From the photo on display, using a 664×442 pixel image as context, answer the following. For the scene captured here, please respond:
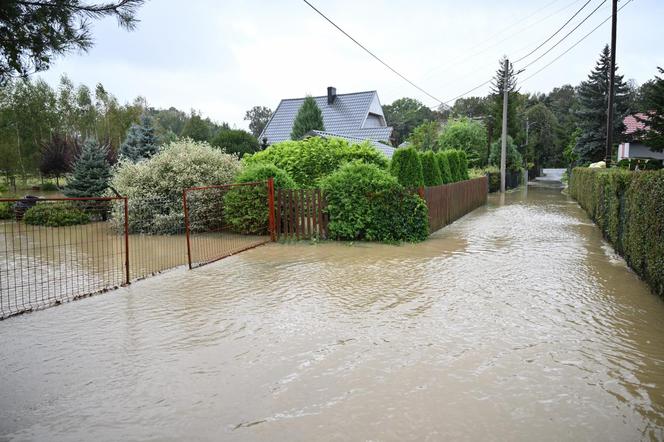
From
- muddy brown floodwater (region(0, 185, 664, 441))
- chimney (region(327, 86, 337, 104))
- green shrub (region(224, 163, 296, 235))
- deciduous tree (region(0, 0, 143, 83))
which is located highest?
chimney (region(327, 86, 337, 104))

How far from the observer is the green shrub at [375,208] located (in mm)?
10766

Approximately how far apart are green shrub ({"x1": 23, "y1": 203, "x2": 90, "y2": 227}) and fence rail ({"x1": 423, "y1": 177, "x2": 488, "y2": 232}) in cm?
1087

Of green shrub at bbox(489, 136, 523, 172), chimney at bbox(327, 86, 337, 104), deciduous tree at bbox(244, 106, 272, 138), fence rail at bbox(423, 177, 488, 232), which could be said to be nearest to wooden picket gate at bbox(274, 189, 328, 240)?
fence rail at bbox(423, 177, 488, 232)

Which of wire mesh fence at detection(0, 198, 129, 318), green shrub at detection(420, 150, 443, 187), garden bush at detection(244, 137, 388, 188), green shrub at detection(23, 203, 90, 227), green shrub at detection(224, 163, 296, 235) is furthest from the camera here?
green shrub at detection(420, 150, 443, 187)

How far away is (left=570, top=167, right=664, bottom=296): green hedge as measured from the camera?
611 cm

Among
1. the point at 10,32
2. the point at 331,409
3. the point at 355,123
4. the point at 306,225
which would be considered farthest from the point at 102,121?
the point at 331,409

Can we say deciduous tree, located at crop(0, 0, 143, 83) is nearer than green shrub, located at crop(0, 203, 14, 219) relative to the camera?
Yes

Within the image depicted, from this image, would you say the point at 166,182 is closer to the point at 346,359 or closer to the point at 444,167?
the point at 346,359

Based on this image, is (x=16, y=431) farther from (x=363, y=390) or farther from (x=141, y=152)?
(x=141, y=152)

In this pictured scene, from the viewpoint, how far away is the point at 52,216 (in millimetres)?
14812

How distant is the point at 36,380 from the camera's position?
4.06 meters

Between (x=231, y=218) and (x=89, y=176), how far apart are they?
8.44 metres

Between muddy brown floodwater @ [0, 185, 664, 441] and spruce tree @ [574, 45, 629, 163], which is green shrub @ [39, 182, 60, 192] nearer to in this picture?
muddy brown floodwater @ [0, 185, 664, 441]

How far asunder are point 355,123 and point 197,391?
31.0 metres
